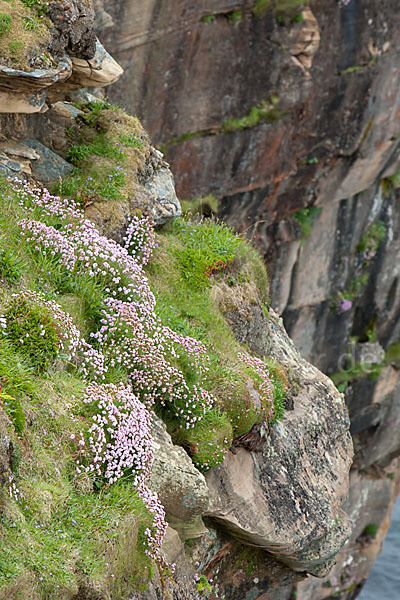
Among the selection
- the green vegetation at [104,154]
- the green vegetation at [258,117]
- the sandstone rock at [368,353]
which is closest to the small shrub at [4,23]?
Result: the green vegetation at [104,154]

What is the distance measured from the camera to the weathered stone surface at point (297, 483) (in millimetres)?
6777

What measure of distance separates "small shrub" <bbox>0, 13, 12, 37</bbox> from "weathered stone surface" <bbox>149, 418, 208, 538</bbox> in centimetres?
380

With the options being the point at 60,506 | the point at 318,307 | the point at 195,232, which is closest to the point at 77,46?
the point at 195,232

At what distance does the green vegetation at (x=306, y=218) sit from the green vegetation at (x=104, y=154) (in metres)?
9.25

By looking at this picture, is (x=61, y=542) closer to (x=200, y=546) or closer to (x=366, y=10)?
(x=200, y=546)

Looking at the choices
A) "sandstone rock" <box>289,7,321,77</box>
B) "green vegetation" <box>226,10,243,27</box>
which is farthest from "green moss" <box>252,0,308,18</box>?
"green vegetation" <box>226,10,243,27</box>

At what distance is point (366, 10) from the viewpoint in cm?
1569

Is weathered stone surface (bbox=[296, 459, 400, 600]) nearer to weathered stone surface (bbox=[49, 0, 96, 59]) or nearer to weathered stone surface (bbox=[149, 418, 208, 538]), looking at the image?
Answer: weathered stone surface (bbox=[149, 418, 208, 538])

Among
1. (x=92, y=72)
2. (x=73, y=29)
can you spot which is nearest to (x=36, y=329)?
(x=73, y=29)

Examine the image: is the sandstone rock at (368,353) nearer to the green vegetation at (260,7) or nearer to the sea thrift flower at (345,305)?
the sea thrift flower at (345,305)

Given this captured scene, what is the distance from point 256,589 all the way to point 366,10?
1262 cm

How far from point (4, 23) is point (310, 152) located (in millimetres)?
10787

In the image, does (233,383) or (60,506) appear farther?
(233,383)

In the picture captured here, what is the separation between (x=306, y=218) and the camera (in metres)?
17.4
